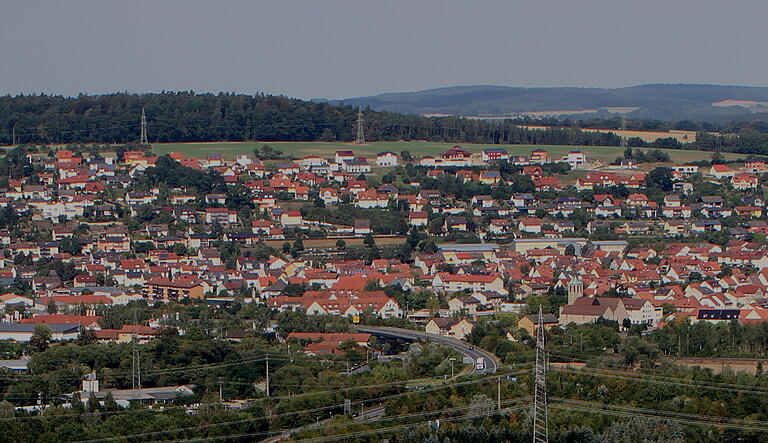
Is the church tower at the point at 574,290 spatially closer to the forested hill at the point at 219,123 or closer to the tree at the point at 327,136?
the forested hill at the point at 219,123

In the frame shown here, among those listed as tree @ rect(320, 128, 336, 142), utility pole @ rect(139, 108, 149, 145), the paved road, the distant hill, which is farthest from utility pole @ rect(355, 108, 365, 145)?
the distant hill

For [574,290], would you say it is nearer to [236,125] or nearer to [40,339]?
[40,339]

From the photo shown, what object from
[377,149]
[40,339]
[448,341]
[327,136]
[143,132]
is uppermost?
[143,132]

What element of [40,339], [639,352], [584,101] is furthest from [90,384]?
[584,101]

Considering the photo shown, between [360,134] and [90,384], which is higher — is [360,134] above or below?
above

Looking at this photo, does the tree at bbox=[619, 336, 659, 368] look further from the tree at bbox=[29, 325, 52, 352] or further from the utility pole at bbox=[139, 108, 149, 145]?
the utility pole at bbox=[139, 108, 149, 145]

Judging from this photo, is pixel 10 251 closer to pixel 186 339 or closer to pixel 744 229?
pixel 186 339

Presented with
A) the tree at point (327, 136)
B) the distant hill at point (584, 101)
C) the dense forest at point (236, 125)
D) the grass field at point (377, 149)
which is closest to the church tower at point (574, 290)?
the grass field at point (377, 149)
